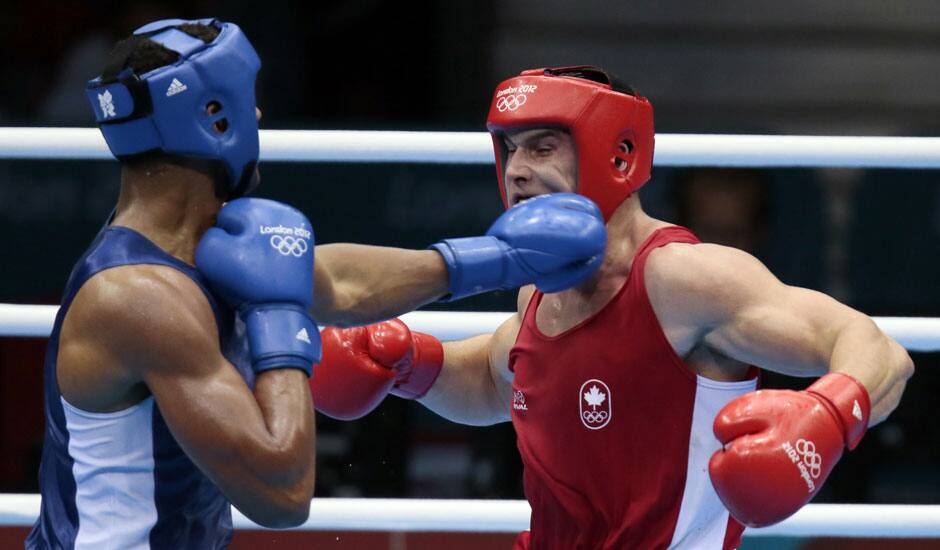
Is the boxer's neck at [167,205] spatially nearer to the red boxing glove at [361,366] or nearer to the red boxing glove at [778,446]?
the red boxing glove at [361,366]

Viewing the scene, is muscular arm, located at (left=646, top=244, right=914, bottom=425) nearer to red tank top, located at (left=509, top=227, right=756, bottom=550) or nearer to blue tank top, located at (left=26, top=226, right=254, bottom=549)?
red tank top, located at (left=509, top=227, right=756, bottom=550)

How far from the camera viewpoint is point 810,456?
2.13 m

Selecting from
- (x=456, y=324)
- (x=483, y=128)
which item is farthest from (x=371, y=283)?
(x=483, y=128)

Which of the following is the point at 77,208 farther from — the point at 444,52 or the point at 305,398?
the point at 305,398

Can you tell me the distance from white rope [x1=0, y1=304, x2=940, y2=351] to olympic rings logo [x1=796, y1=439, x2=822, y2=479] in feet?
Answer: 2.73

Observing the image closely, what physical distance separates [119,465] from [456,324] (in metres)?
0.96

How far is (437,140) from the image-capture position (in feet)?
9.89

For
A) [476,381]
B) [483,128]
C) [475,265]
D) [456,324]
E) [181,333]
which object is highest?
[181,333]

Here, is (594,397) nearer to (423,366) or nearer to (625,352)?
(625,352)

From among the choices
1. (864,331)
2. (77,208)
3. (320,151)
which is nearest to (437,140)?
(320,151)

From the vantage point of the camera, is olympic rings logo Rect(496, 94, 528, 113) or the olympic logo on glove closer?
the olympic logo on glove

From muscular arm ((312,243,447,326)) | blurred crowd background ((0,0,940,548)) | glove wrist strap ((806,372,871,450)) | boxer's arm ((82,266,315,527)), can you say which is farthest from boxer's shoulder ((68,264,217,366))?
blurred crowd background ((0,0,940,548))

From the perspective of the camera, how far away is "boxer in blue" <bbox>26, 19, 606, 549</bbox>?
83.7 inches

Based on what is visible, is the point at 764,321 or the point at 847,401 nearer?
the point at 847,401
